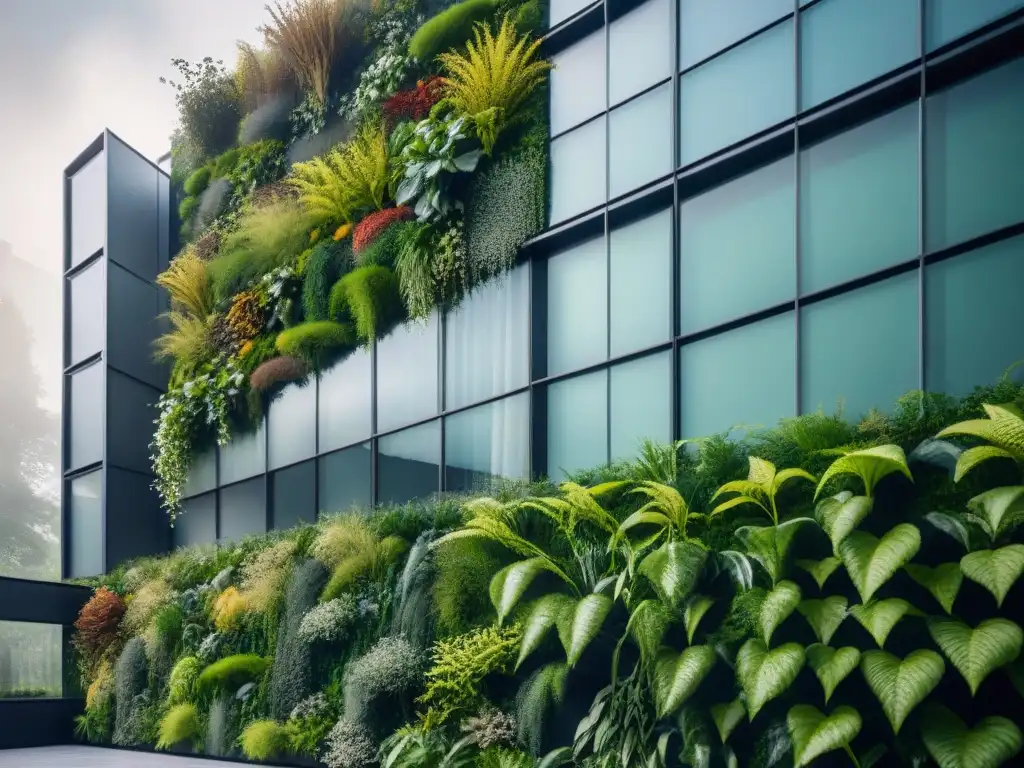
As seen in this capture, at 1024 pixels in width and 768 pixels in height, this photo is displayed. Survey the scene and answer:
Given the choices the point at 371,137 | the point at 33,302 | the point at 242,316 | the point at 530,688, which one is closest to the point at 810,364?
the point at 530,688

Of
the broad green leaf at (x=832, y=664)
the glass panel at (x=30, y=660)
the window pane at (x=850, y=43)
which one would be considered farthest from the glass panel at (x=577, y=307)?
the glass panel at (x=30, y=660)

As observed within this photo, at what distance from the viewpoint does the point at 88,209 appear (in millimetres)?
18953

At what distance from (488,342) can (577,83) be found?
2.92 m

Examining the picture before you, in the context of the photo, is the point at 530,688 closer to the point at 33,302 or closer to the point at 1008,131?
the point at 1008,131

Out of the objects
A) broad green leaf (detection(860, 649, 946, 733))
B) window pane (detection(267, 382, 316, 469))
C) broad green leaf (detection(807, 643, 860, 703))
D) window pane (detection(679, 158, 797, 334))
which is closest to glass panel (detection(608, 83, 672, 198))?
window pane (detection(679, 158, 797, 334))

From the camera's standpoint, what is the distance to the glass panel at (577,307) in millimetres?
10773

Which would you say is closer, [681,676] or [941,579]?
[941,579]

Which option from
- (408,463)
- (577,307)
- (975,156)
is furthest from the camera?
(408,463)

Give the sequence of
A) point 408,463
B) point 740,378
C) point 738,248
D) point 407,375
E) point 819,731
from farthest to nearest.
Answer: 1. point 407,375
2. point 408,463
3. point 738,248
4. point 740,378
5. point 819,731

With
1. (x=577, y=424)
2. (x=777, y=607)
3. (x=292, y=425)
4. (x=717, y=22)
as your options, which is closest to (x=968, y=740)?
(x=777, y=607)

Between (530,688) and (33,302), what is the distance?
50513mm

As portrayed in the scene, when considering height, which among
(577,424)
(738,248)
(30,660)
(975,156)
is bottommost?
(30,660)

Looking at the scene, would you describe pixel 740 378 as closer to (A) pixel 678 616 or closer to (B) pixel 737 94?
(A) pixel 678 616

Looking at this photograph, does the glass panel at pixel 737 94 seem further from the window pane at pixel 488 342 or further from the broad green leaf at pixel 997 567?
the broad green leaf at pixel 997 567
